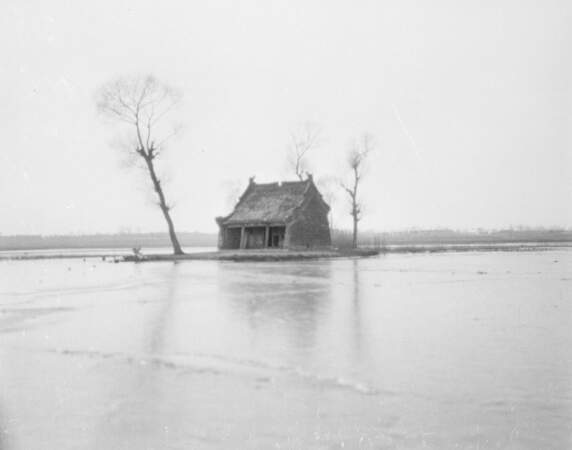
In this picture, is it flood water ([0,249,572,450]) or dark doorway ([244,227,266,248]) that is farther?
dark doorway ([244,227,266,248])

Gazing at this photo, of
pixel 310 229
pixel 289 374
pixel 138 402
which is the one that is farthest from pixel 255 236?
pixel 138 402

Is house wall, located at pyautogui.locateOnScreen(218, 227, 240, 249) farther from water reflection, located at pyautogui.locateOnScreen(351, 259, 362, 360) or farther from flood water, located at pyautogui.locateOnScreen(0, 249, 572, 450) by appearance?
flood water, located at pyautogui.locateOnScreen(0, 249, 572, 450)

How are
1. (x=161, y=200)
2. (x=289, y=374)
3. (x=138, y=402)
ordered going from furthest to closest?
(x=161, y=200)
(x=289, y=374)
(x=138, y=402)

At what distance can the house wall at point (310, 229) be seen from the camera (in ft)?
153

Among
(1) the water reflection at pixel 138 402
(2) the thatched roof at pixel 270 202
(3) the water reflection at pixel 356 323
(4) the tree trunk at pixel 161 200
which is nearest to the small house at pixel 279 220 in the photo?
(2) the thatched roof at pixel 270 202

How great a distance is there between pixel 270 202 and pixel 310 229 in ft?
14.0

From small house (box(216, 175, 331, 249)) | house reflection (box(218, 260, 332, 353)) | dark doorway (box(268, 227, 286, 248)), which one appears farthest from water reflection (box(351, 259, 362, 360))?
dark doorway (box(268, 227, 286, 248))

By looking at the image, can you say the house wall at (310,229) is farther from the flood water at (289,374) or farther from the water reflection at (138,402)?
the water reflection at (138,402)

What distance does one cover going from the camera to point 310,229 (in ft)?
161

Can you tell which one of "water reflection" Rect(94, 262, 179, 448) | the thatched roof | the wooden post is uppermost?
the thatched roof

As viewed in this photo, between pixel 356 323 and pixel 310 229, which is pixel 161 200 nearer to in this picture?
pixel 310 229

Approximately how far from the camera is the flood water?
500 centimetres

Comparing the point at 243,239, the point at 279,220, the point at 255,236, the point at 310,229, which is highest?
the point at 279,220

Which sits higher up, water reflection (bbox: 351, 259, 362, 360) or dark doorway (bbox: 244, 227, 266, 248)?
dark doorway (bbox: 244, 227, 266, 248)
